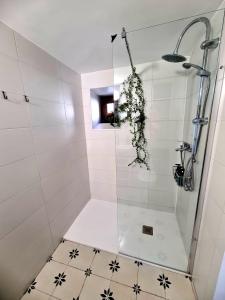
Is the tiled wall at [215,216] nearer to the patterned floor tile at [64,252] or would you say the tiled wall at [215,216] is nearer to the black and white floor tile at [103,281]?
the black and white floor tile at [103,281]

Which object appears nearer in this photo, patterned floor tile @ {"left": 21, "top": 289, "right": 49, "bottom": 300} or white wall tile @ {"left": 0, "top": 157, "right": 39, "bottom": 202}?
white wall tile @ {"left": 0, "top": 157, "right": 39, "bottom": 202}

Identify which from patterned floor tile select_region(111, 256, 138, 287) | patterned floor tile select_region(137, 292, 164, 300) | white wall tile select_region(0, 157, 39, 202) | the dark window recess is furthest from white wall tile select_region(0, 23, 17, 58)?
patterned floor tile select_region(137, 292, 164, 300)

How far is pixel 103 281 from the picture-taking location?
1.21 meters

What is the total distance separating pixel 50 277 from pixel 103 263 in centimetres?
50

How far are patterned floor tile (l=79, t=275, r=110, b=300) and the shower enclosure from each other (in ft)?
1.13

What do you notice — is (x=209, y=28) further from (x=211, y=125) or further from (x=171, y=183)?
(x=171, y=183)

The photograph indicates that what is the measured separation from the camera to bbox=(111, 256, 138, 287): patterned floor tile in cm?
121

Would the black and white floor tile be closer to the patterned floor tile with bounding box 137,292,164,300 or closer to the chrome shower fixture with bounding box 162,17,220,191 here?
the patterned floor tile with bounding box 137,292,164,300

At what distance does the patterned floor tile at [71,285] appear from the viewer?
1.13 meters

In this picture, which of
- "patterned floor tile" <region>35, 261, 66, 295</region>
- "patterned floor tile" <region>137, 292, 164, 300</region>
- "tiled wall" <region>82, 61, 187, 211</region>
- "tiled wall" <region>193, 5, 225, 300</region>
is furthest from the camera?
"tiled wall" <region>82, 61, 187, 211</region>

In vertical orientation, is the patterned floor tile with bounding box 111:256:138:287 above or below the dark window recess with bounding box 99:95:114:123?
below

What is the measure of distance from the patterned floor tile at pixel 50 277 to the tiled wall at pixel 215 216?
1191 mm

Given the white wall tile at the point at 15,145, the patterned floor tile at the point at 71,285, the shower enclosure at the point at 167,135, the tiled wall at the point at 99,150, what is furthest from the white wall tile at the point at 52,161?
the patterned floor tile at the point at 71,285

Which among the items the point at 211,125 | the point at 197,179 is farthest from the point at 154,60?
the point at 197,179
